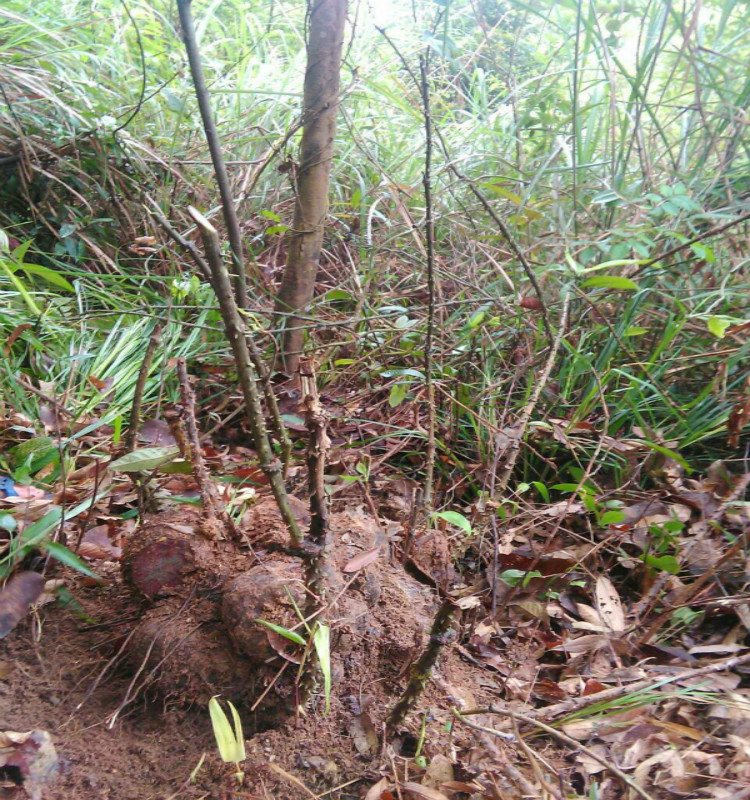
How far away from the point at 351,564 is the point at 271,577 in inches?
6.4

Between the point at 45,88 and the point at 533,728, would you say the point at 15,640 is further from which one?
the point at 45,88

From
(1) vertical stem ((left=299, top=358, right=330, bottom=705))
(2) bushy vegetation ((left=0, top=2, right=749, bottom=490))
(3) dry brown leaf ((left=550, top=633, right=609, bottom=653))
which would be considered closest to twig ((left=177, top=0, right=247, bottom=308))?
(1) vertical stem ((left=299, top=358, right=330, bottom=705))

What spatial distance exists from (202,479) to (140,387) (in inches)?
8.6

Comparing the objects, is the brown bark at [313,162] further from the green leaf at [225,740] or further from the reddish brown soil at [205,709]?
the green leaf at [225,740]

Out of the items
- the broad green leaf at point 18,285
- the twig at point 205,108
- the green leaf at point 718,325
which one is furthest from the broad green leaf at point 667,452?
the broad green leaf at point 18,285

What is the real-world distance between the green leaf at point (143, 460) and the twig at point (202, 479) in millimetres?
46

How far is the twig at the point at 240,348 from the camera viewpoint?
854mm

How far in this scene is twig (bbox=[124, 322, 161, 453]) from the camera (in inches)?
49.0

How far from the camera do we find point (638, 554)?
1619mm

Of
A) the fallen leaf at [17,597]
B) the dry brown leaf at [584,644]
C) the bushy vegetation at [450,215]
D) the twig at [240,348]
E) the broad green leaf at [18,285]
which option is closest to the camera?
the twig at [240,348]

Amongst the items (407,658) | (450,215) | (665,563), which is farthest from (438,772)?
(450,215)

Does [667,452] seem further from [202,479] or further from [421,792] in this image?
[202,479]

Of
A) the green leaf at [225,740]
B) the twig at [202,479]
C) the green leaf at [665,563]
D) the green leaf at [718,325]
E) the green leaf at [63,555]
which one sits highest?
the green leaf at [718,325]

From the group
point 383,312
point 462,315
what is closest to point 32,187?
point 383,312
